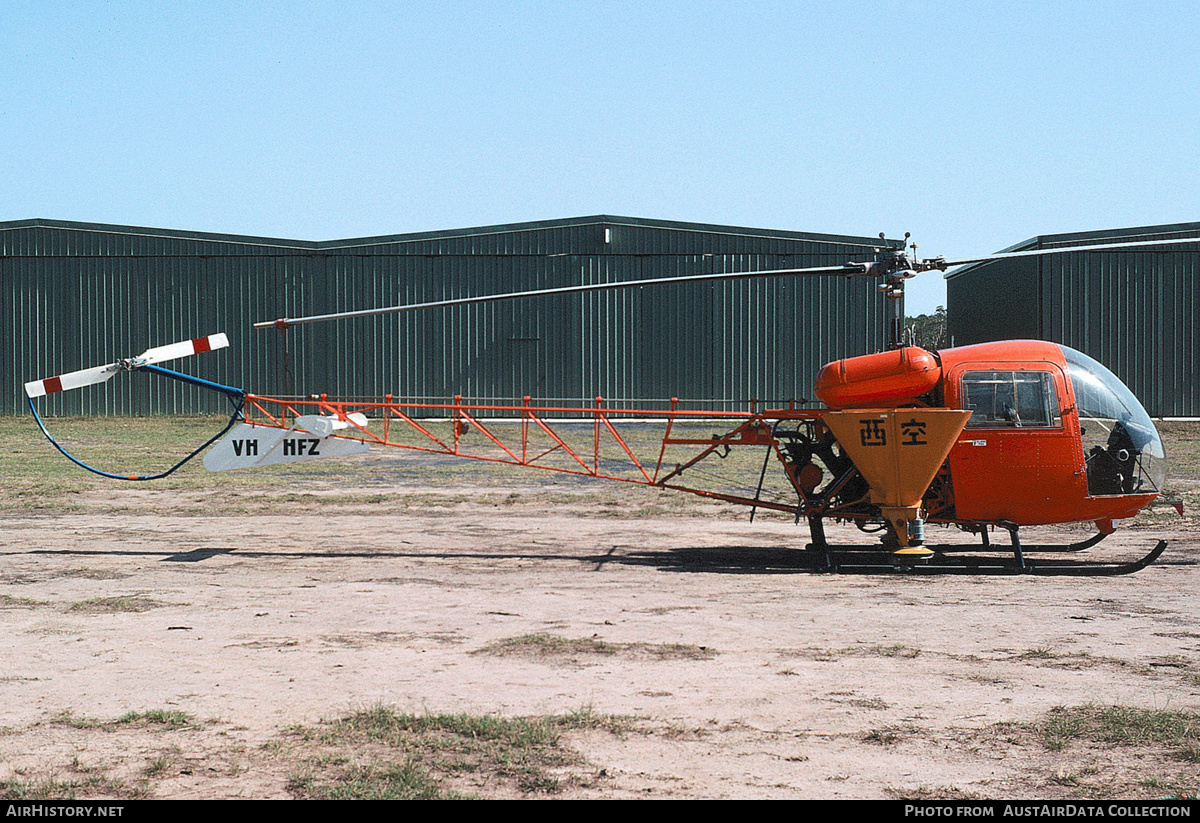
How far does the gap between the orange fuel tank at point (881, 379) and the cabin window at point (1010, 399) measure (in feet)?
1.34

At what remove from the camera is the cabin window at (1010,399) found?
32.6 ft

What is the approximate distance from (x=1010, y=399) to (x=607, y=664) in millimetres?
5570

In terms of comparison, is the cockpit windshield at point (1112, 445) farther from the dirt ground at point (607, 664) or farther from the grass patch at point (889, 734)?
the grass patch at point (889, 734)

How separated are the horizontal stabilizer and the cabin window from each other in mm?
6803

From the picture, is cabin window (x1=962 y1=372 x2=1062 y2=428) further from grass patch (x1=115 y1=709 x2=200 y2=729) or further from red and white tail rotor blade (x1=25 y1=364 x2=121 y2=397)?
red and white tail rotor blade (x1=25 y1=364 x2=121 y2=397)

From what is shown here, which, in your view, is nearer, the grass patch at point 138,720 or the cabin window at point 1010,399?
the grass patch at point 138,720

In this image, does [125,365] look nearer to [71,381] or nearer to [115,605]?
[71,381]

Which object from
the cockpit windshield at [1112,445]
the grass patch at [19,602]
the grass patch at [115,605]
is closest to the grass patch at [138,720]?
the grass patch at [115,605]

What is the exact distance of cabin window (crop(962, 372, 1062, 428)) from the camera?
9.93 m

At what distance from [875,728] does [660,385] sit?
1200 inches

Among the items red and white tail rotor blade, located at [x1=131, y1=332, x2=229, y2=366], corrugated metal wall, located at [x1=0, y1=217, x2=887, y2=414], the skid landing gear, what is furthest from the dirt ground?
corrugated metal wall, located at [x1=0, y1=217, x2=887, y2=414]

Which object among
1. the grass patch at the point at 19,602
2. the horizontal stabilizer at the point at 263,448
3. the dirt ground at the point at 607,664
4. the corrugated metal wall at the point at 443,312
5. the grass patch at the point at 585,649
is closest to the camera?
the dirt ground at the point at 607,664

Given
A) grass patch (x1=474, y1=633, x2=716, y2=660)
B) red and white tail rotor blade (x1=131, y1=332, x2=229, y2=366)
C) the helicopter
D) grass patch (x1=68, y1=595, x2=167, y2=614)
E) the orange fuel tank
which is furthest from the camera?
red and white tail rotor blade (x1=131, y1=332, x2=229, y2=366)
